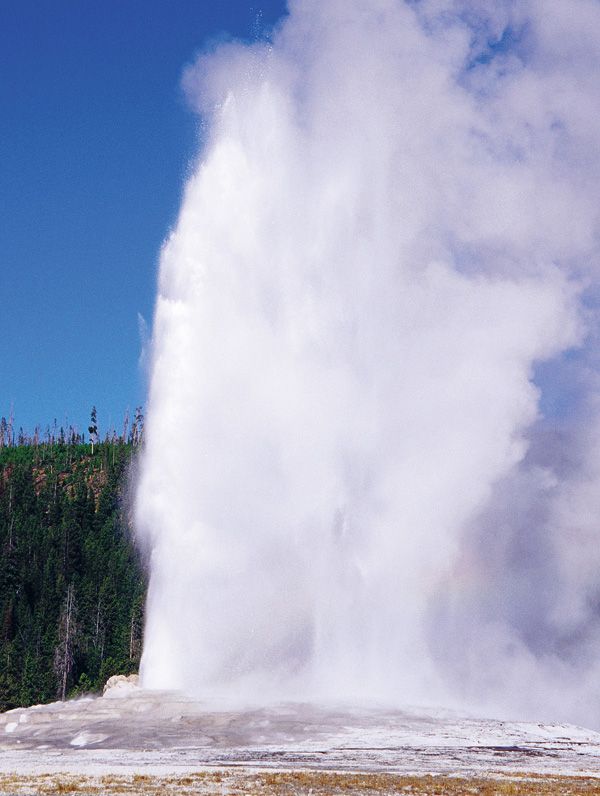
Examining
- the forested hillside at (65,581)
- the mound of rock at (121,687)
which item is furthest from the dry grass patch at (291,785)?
the forested hillside at (65,581)

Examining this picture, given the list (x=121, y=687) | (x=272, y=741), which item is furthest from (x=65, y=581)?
(x=272, y=741)

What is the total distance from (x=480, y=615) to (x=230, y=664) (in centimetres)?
3094

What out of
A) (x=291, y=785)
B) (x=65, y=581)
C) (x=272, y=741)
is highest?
(x=65, y=581)

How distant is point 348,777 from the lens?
22547mm

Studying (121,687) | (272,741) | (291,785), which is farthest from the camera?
(121,687)

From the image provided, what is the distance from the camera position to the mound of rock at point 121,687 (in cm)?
3872

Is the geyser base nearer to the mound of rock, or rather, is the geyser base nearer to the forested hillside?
the mound of rock

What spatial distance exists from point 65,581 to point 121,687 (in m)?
68.8

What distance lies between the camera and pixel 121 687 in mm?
43500

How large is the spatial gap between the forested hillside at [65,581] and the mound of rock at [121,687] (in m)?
20.7

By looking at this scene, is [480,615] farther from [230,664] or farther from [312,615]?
[230,664]

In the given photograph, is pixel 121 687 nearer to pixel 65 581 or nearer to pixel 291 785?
pixel 291 785

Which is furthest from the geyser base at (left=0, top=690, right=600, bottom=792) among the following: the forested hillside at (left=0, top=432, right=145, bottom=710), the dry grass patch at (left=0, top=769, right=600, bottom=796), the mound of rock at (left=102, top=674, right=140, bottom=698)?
the forested hillside at (left=0, top=432, right=145, bottom=710)

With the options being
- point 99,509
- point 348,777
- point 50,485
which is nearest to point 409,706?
point 348,777
